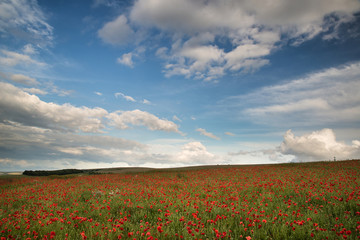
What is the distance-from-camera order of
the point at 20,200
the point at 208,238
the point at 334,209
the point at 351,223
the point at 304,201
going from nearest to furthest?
1. the point at 208,238
2. the point at 351,223
3. the point at 334,209
4. the point at 304,201
5. the point at 20,200

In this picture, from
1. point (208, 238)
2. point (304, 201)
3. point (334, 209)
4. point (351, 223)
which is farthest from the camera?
point (304, 201)

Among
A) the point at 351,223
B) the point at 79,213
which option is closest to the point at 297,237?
the point at 351,223

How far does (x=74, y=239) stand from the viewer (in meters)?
5.41

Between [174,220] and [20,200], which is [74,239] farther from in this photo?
[20,200]

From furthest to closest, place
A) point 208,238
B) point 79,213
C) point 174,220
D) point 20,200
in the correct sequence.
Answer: point 20,200
point 79,213
point 174,220
point 208,238

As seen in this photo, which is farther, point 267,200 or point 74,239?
point 267,200

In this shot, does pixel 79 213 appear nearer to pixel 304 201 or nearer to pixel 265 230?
pixel 265 230

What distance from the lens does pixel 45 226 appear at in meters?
5.92

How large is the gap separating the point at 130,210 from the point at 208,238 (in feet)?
13.6

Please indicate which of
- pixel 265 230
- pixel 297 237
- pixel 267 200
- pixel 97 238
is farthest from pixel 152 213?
pixel 267 200

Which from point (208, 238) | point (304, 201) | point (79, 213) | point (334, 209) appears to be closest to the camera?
point (208, 238)

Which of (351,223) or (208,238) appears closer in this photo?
(208,238)

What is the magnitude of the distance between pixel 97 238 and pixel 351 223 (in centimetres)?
684

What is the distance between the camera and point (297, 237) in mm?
5230
